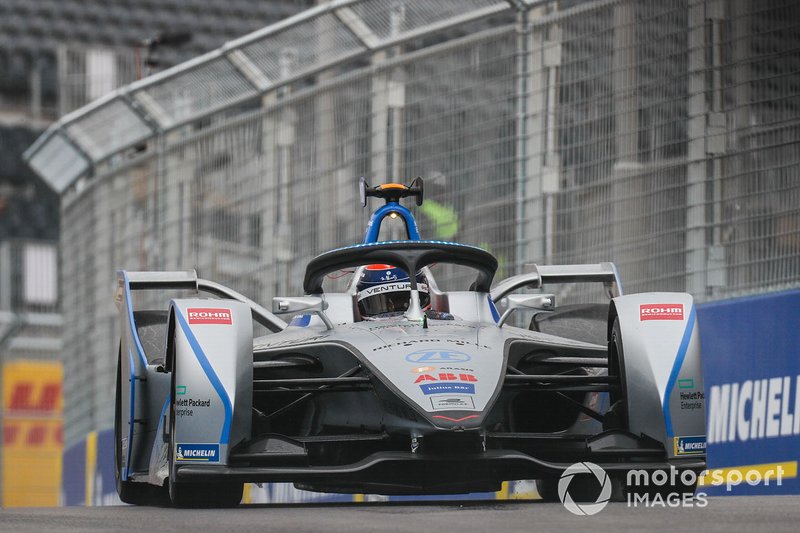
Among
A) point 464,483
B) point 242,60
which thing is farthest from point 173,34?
point 464,483

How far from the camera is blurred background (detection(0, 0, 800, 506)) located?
866 centimetres

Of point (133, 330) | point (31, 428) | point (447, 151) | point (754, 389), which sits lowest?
point (31, 428)

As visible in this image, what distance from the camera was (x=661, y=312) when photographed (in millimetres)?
6484

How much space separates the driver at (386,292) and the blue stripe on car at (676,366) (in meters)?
1.30

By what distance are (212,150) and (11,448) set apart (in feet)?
37.6

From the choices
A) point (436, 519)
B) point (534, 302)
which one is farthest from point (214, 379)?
point (534, 302)

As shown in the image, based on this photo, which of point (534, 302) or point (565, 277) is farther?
point (565, 277)

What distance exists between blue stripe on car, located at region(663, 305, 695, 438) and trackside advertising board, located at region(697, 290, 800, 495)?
4.49 ft

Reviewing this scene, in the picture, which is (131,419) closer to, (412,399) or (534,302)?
(534,302)

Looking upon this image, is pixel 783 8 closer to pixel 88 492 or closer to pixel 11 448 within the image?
pixel 88 492

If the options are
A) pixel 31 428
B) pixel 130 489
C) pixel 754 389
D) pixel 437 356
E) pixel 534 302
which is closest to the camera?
pixel 437 356

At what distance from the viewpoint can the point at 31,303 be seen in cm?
2670

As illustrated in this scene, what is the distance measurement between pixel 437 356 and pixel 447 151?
4.81 m
